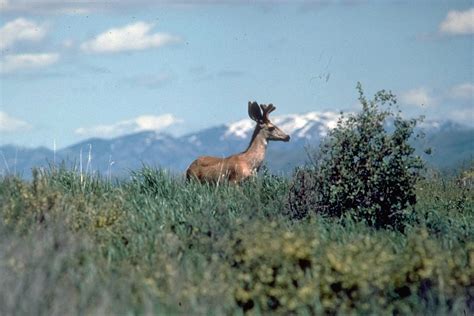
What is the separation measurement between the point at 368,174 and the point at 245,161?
4.05m

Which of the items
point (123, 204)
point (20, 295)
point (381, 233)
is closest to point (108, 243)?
point (123, 204)

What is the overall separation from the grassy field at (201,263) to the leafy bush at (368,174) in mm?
1554

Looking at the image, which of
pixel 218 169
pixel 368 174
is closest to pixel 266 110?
pixel 218 169

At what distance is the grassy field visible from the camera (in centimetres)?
901

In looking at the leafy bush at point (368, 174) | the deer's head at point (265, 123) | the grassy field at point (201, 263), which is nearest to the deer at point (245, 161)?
the deer's head at point (265, 123)

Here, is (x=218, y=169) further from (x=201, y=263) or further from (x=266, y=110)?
(x=201, y=263)

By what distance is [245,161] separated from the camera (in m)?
18.6

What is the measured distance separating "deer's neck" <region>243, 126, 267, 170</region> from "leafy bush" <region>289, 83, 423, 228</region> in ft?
12.3

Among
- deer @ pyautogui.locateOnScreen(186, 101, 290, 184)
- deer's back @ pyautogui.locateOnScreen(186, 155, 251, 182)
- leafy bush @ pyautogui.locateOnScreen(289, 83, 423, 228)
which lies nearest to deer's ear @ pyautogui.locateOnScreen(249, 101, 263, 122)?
deer @ pyautogui.locateOnScreen(186, 101, 290, 184)

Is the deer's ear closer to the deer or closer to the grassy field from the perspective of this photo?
the deer

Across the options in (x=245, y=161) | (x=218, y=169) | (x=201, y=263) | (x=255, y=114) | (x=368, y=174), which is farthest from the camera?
(x=255, y=114)

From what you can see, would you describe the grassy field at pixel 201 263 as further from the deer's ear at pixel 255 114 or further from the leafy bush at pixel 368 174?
the deer's ear at pixel 255 114

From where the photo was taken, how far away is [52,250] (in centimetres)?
1010

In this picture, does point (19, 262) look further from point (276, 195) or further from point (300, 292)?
point (276, 195)
